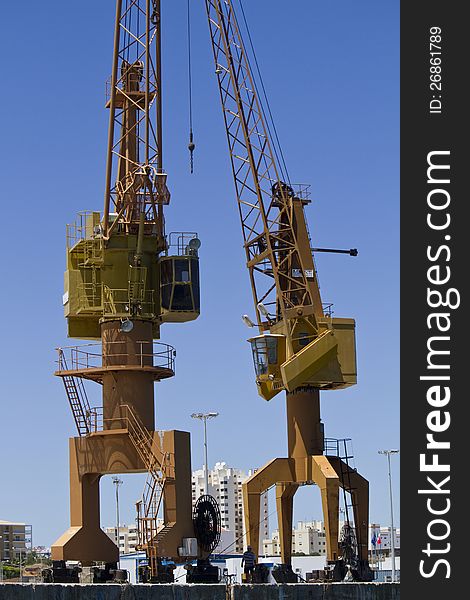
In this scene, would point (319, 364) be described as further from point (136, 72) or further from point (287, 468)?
point (136, 72)

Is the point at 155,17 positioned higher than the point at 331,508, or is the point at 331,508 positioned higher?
the point at 155,17

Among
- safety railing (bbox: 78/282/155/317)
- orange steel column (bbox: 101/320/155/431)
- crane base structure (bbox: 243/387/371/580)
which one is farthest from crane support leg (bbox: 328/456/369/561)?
safety railing (bbox: 78/282/155/317)

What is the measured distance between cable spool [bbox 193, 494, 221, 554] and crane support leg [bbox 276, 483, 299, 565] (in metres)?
6.65

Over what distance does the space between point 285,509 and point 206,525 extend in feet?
26.1

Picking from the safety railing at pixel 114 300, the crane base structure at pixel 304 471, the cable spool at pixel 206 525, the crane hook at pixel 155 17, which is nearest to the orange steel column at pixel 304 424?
the crane base structure at pixel 304 471

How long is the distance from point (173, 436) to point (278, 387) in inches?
329

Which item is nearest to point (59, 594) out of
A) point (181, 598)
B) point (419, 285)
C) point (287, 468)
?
point (181, 598)

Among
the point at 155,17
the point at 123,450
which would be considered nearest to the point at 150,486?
the point at 123,450

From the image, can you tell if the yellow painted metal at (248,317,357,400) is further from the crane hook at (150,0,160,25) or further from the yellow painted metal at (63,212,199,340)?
the crane hook at (150,0,160,25)

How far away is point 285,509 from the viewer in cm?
6425

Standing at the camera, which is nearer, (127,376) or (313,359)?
(127,376)

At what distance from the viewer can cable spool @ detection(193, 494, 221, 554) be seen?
57069 mm

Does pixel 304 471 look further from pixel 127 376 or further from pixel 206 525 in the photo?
pixel 127 376

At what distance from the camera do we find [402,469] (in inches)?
706
